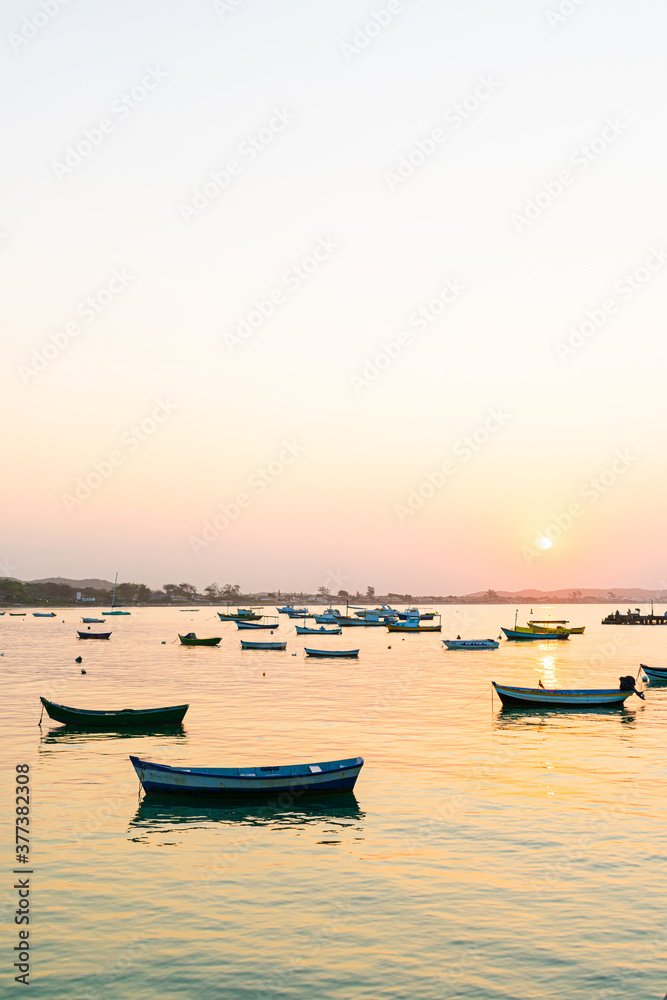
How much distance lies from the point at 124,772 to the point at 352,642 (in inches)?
5321

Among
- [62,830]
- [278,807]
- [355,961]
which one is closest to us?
[355,961]

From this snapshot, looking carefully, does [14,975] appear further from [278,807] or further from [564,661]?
[564,661]

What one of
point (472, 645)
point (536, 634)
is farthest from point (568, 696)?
point (536, 634)

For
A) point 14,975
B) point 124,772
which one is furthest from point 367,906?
point 124,772

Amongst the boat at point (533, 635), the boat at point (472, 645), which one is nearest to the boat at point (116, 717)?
the boat at point (472, 645)

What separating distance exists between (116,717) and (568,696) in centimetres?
3717

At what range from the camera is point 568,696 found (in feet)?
225

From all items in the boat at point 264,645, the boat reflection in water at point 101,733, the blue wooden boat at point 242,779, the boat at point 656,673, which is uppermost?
the blue wooden boat at point 242,779

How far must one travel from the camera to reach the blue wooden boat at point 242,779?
35625mm

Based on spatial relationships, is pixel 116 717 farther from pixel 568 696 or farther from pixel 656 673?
pixel 656 673

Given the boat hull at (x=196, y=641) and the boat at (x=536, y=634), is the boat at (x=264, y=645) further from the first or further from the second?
the boat at (x=536, y=634)

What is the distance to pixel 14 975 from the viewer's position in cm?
2034

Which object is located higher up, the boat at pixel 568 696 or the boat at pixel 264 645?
the boat at pixel 568 696

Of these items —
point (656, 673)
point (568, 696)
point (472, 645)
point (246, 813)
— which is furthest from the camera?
point (472, 645)
